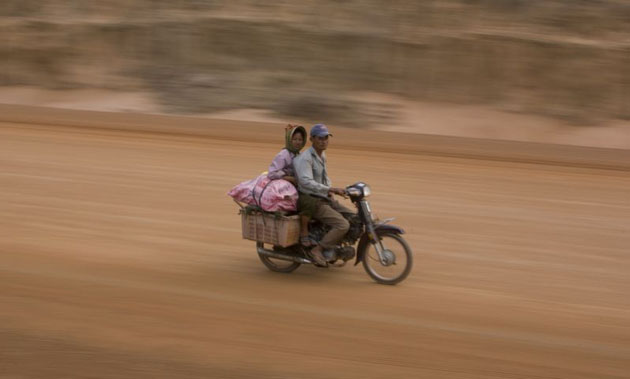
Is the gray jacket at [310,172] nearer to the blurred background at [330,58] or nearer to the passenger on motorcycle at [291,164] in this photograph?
the passenger on motorcycle at [291,164]

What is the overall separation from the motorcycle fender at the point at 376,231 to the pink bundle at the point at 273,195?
0.81 metres

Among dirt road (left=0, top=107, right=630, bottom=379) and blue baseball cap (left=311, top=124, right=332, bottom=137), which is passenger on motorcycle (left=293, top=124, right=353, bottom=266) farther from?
dirt road (left=0, top=107, right=630, bottom=379)

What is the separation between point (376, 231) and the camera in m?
8.66

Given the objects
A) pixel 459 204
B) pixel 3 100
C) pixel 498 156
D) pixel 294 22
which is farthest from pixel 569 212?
pixel 3 100

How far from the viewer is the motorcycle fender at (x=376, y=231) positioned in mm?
8578

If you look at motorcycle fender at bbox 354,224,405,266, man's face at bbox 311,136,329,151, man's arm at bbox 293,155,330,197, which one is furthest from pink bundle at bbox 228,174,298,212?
motorcycle fender at bbox 354,224,405,266

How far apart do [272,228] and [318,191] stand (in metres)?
0.70

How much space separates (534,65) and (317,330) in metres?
22.0

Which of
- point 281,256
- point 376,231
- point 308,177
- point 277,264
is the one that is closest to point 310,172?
point 308,177

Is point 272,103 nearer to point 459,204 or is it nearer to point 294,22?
point 294,22

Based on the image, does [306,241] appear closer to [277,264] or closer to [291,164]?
[277,264]

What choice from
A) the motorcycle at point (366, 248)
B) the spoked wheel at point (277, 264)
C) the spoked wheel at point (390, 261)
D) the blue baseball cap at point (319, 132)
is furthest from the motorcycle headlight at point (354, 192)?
the spoked wheel at point (277, 264)

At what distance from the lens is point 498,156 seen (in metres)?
18.7

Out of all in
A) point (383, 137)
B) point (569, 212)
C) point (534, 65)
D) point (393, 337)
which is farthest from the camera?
point (534, 65)
